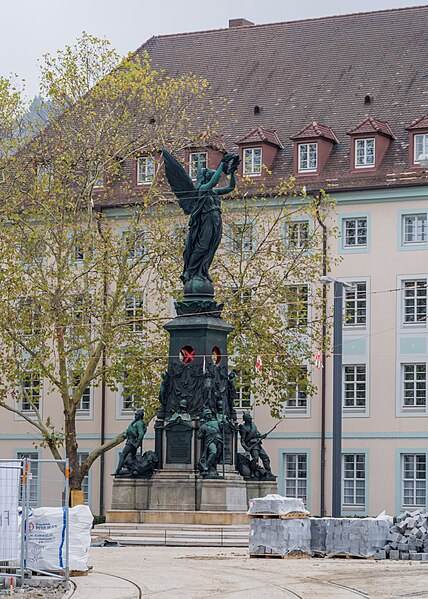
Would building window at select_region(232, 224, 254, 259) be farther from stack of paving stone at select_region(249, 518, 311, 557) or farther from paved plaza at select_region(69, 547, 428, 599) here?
stack of paving stone at select_region(249, 518, 311, 557)

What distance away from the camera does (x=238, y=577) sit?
24250 mm

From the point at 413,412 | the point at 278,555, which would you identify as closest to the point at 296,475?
the point at 413,412

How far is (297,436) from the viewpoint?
187 ft

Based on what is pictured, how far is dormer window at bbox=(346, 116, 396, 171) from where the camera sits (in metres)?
56.5

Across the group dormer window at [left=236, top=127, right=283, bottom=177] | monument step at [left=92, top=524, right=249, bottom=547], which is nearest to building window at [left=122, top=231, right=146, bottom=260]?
dormer window at [left=236, top=127, right=283, bottom=177]

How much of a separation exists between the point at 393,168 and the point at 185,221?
894cm

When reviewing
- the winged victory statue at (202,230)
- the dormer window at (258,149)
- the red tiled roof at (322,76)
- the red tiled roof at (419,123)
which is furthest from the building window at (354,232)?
the winged victory statue at (202,230)

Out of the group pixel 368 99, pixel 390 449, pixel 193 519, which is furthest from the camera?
pixel 368 99

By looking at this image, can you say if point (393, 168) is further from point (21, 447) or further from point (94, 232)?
point (21, 447)

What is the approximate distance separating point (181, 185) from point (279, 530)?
38.3ft

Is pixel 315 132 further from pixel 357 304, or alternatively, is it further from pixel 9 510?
pixel 9 510

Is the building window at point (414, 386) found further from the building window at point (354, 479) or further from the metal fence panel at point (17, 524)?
the metal fence panel at point (17, 524)

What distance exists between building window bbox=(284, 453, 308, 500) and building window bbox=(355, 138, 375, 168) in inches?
414

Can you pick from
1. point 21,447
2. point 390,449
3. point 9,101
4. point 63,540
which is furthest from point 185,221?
point 63,540
